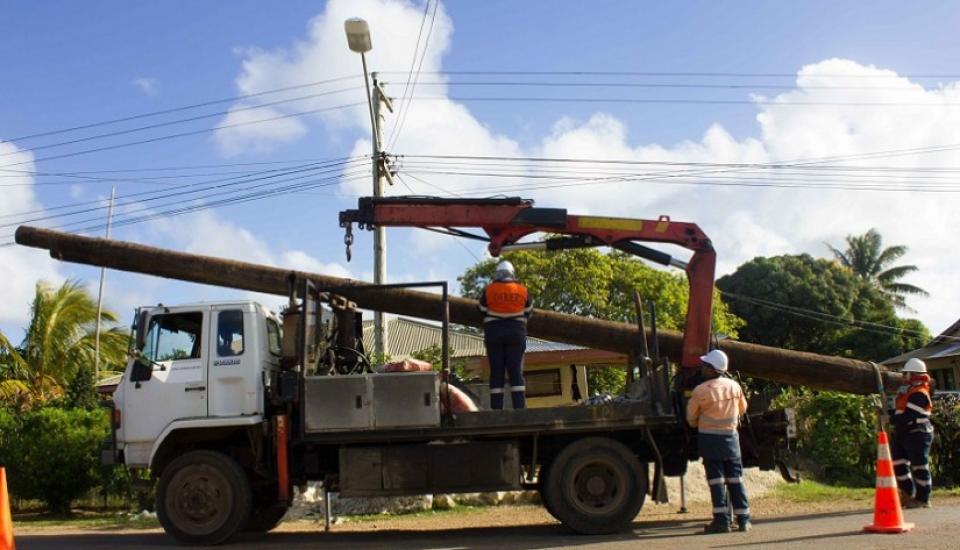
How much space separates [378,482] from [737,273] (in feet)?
130

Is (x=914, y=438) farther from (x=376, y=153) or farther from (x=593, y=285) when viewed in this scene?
(x=593, y=285)

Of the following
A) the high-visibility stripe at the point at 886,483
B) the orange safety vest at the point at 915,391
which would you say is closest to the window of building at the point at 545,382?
the orange safety vest at the point at 915,391

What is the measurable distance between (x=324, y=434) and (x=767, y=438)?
475 centimetres

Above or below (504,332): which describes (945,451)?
below

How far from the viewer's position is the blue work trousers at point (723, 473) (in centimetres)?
928

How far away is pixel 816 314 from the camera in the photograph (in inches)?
1716

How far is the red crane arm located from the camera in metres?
10.6

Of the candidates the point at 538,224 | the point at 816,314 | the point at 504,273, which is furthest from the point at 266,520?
the point at 816,314

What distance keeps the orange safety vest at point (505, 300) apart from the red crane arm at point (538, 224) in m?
0.83

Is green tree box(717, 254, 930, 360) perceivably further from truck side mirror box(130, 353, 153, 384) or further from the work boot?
truck side mirror box(130, 353, 153, 384)

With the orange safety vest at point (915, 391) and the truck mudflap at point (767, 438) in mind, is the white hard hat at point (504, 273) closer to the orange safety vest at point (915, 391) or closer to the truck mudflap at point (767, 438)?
the truck mudflap at point (767, 438)

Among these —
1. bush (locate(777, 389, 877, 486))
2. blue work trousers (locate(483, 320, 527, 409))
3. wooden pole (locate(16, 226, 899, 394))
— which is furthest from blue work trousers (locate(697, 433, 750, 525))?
bush (locate(777, 389, 877, 486))

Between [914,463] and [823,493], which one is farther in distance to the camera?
[823,493]

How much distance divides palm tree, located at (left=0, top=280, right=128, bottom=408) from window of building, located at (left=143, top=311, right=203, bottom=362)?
39.4ft
